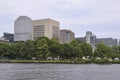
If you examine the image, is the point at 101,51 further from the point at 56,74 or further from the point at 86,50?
the point at 56,74

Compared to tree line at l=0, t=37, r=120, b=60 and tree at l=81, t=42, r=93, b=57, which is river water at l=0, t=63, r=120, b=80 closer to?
tree line at l=0, t=37, r=120, b=60

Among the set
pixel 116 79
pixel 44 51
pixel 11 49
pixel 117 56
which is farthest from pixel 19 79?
pixel 117 56

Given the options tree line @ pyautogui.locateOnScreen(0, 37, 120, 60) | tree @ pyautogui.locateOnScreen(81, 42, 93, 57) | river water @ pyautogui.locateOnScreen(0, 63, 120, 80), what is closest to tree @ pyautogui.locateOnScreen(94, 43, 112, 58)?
tree @ pyautogui.locateOnScreen(81, 42, 93, 57)

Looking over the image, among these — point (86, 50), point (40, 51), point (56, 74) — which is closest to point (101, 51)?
point (86, 50)

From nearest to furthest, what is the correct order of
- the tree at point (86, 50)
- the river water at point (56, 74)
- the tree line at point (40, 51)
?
1. the river water at point (56, 74)
2. the tree line at point (40, 51)
3. the tree at point (86, 50)

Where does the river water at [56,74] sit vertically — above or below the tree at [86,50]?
below

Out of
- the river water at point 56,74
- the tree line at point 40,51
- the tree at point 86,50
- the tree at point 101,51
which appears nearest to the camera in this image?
the river water at point 56,74

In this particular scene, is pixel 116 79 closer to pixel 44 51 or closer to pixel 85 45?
pixel 44 51

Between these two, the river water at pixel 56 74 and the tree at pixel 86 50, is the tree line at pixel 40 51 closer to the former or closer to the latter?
the tree at pixel 86 50

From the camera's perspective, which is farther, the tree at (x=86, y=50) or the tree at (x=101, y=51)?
the tree at (x=101, y=51)

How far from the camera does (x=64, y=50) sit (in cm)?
12119

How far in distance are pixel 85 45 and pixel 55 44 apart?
19.5 meters

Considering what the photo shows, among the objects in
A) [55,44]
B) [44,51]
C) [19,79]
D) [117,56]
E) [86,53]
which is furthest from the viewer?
[117,56]

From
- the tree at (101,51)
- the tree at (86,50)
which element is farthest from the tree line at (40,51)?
the tree at (101,51)
